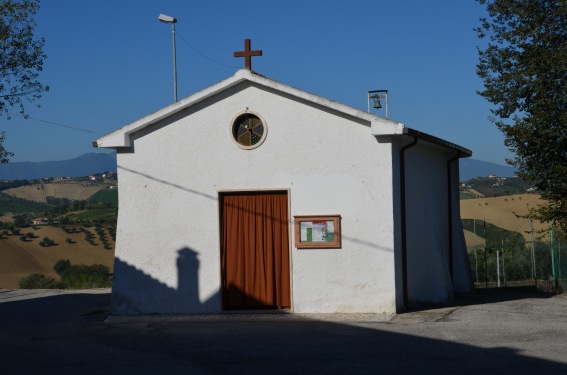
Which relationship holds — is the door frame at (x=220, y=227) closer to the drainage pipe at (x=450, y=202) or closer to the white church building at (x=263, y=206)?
the white church building at (x=263, y=206)

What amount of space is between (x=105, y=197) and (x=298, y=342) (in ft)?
248

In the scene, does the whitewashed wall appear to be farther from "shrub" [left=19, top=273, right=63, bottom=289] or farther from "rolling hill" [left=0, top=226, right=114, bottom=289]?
"rolling hill" [left=0, top=226, right=114, bottom=289]

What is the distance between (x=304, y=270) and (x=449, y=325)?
2901 millimetres

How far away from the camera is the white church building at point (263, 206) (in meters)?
14.9

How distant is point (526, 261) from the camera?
2448 cm

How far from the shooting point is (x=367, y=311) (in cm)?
1494

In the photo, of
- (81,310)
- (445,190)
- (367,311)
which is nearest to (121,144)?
(81,310)

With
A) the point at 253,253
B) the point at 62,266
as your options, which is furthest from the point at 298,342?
the point at 62,266

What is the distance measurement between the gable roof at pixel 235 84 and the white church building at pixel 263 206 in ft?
0.07

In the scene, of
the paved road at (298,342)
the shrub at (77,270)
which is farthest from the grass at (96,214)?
the paved road at (298,342)

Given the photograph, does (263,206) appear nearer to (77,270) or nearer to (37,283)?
(37,283)

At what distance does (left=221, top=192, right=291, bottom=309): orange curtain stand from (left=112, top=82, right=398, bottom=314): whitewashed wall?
213mm

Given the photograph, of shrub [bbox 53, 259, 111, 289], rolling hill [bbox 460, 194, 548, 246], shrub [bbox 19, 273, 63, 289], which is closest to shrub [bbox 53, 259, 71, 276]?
shrub [bbox 53, 259, 111, 289]

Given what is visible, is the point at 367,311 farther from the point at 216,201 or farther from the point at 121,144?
the point at 121,144
